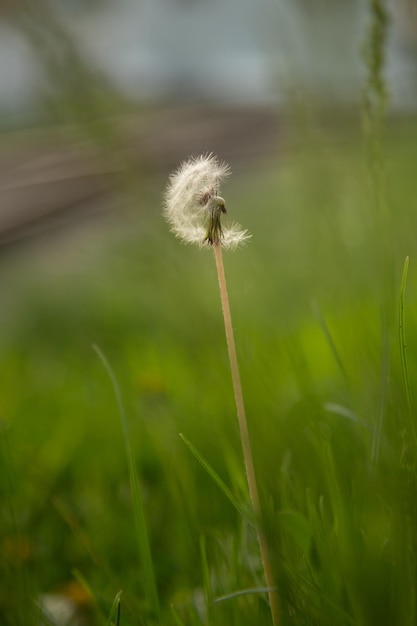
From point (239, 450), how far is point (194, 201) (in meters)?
0.45

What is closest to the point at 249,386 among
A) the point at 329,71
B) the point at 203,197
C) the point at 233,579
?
the point at 233,579

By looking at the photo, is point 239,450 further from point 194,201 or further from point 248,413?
point 194,201

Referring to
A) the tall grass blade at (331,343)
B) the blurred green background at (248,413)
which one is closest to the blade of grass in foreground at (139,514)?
the blurred green background at (248,413)

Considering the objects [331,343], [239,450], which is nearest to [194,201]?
[331,343]

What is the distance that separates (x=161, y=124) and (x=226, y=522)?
166 inches

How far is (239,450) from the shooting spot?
1.08 metres

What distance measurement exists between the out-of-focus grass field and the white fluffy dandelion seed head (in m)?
0.09

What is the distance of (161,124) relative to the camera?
16.6ft

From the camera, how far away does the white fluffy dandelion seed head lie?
756 mm

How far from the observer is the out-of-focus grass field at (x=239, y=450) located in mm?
769

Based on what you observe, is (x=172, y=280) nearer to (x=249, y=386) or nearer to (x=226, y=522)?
(x=249, y=386)

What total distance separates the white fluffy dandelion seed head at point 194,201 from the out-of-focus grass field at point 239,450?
0.30 ft

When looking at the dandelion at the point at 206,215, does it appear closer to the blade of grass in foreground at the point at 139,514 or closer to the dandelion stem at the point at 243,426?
the dandelion stem at the point at 243,426

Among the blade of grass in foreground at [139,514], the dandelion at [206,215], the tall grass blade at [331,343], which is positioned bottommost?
the blade of grass in foreground at [139,514]
